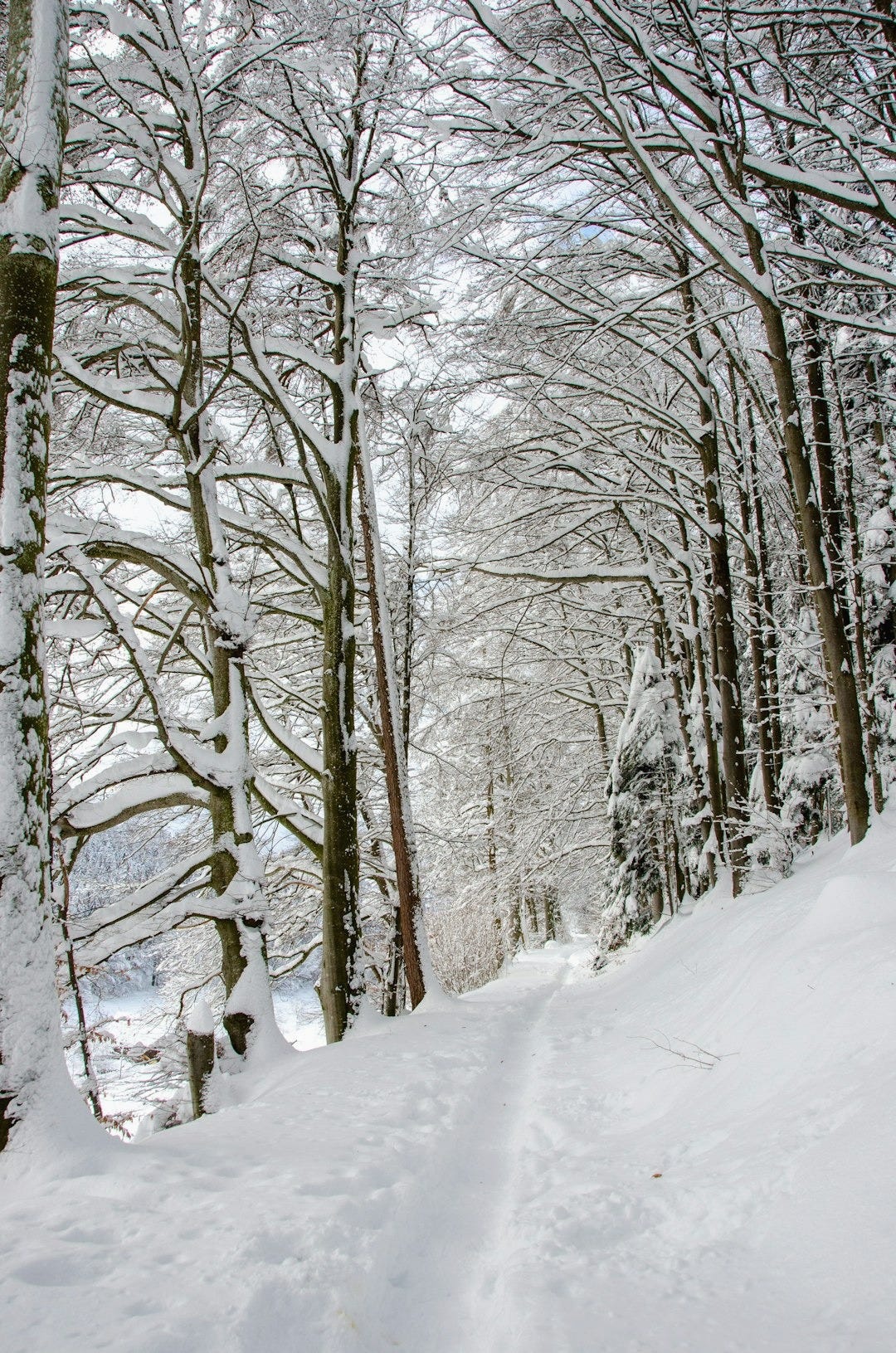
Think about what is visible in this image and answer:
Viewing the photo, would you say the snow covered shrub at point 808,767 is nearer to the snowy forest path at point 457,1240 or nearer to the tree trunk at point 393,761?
the tree trunk at point 393,761

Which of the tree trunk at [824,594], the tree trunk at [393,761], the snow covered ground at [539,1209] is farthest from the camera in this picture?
the tree trunk at [393,761]

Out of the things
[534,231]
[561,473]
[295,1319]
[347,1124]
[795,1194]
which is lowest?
[347,1124]

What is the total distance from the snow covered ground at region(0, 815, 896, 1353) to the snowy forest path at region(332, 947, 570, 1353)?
1 cm

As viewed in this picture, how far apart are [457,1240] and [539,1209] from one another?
0.33 m

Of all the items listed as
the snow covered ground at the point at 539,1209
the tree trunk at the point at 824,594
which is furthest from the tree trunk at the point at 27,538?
the tree trunk at the point at 824,594

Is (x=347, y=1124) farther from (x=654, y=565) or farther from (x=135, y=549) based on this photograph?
(x=654, y=565)

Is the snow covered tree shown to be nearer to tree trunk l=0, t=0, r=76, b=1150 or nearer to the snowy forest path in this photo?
the snowy forest path

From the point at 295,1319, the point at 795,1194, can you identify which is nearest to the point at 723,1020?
the point at 795,1194

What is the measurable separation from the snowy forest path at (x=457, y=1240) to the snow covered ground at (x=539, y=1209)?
0.01 meters

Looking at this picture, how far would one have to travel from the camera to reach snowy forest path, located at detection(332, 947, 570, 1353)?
1.99 metres

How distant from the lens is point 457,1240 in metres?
2.51

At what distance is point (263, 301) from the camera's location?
812cm

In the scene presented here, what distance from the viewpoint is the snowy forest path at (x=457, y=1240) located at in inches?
78.2

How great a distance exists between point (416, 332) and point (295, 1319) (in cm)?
948
